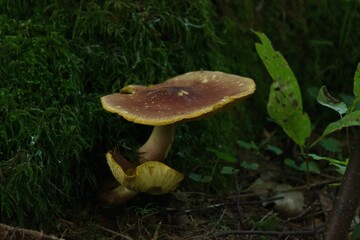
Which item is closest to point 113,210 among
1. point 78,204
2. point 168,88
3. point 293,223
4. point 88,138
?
point 78,204

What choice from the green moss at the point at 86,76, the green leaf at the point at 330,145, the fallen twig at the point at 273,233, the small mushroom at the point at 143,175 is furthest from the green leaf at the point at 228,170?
the green leaf at the point at 330,145

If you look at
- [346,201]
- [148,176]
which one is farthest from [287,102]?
[148,176]

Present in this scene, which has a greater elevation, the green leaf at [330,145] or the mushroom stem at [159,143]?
the mushroom stem at [159,143]

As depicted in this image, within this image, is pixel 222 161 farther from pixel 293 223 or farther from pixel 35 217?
pixel 35 217

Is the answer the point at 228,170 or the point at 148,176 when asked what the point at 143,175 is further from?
the point at 228,170

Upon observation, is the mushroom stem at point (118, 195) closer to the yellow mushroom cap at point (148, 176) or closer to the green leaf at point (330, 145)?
the yellow mushroom cap at point (148, 176)

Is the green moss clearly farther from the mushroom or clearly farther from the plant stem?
the plant stem
